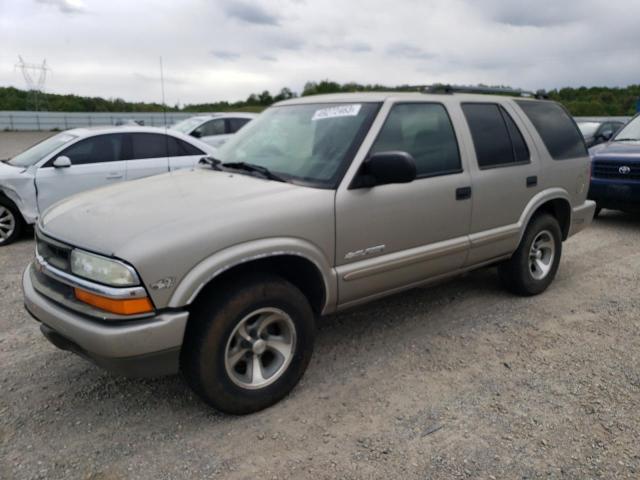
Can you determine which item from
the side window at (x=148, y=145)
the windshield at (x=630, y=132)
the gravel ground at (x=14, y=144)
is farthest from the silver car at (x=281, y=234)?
the gravel ground at (x=14, y=144)

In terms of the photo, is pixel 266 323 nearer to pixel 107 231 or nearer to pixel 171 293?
→ pixel 171 293

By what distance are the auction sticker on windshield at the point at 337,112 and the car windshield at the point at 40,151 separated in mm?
4901

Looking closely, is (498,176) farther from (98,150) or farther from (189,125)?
(189,125)

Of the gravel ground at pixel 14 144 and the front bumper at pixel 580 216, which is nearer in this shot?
the front bumper at pixel 580 216

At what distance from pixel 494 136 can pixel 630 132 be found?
564 centimetres

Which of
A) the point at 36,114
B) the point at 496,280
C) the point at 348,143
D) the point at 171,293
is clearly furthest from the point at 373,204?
the point at 36,114

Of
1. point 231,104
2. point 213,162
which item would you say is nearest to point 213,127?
point 213,162

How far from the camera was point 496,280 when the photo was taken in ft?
17.9

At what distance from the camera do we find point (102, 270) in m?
2.62

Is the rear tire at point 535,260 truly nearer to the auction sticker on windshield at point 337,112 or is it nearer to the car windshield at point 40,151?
the auction sticker on windshield at point 337,112

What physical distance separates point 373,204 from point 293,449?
1567 mm

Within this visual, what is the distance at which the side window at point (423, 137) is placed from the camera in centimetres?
366

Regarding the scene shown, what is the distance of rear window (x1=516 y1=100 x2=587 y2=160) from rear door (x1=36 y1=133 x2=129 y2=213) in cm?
541

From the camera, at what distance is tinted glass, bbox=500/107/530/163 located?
4.55 meters
